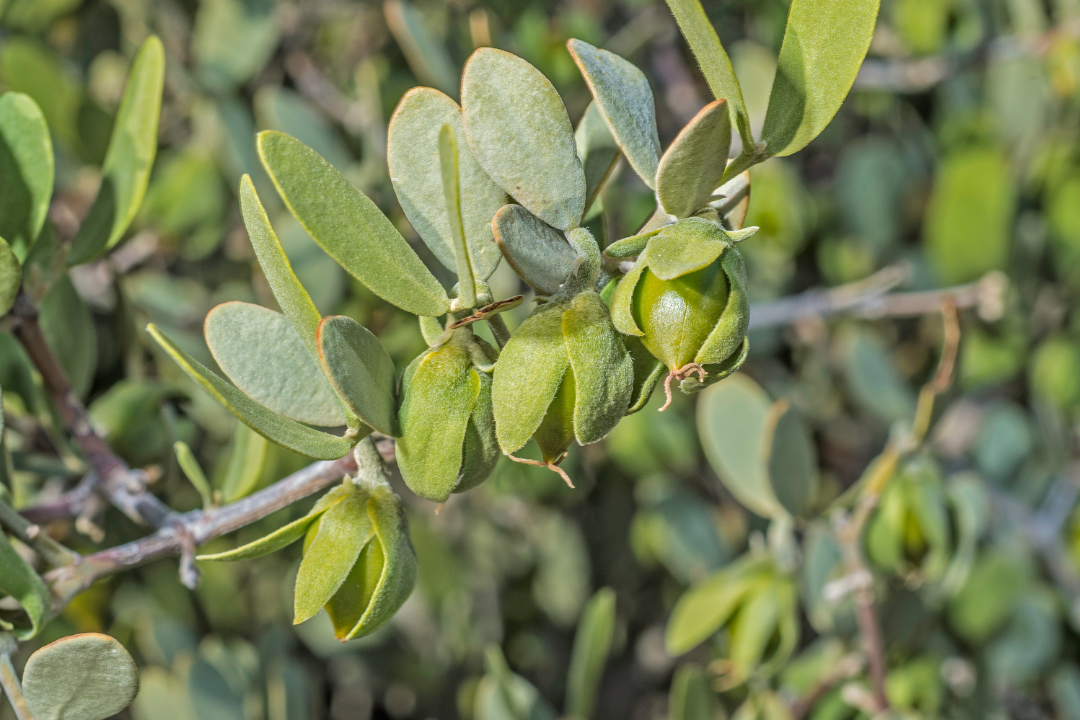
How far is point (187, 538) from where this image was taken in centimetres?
59

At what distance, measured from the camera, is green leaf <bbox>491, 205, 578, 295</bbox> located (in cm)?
44

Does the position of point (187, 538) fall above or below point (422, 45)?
below

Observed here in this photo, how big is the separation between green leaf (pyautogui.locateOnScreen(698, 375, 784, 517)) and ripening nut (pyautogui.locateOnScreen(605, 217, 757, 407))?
1.90 feet

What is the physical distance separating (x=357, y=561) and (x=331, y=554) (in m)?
0.02

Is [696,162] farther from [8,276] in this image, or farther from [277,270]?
[8,276]

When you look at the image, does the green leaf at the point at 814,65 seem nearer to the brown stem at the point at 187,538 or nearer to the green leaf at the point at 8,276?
the brown stem at the point at 187,538

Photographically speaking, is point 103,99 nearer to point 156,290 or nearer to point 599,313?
point 156,290

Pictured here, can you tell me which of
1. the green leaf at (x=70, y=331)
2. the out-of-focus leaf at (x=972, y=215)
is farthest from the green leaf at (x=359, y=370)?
the out-of-focus leaf at (x=972, y=215)

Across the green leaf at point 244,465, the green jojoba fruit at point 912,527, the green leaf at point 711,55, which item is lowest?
the green jojoba fruit at point 912,527

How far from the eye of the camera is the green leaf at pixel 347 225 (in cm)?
41

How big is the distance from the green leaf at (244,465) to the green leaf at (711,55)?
0.40m

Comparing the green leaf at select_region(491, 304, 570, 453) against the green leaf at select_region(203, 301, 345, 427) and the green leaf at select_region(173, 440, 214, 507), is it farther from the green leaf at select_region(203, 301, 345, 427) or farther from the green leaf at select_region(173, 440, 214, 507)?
the green leaf at select_region(173, 440, 214, 507)

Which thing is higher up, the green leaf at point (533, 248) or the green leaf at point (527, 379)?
the green leaf at point (533, 248)

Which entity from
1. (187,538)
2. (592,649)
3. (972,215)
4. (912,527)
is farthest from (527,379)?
(972,215)
